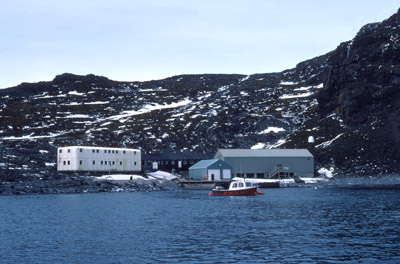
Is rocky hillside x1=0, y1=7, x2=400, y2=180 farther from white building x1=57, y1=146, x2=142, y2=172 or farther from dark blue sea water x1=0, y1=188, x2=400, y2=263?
dark blue sea water x1=0, y1=188, x2=400, y2=263

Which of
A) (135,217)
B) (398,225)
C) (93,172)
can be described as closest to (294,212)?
(398,225)

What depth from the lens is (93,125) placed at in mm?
188250

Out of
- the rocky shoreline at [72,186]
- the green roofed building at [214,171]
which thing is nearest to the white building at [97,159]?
the rocky shoreline at [72,186]

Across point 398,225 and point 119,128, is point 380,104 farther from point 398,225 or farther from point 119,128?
point 398,225

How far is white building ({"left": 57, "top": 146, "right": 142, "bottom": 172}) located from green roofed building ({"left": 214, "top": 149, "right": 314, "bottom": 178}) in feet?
82.7

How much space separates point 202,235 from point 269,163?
9182 cm

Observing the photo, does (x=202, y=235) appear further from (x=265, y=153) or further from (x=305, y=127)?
(x=305, y=127)

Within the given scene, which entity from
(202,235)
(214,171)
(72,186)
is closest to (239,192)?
(214,171)

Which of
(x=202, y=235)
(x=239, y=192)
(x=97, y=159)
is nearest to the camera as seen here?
(x=202, y=235)

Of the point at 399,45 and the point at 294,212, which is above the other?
the point at 399,45

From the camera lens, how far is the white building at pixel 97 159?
381 ft

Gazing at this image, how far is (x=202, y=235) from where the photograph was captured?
34938 mm

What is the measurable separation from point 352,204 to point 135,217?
28.9 metres

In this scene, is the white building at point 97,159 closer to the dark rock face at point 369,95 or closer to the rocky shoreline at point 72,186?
the rocky shoreline at point 72,186
